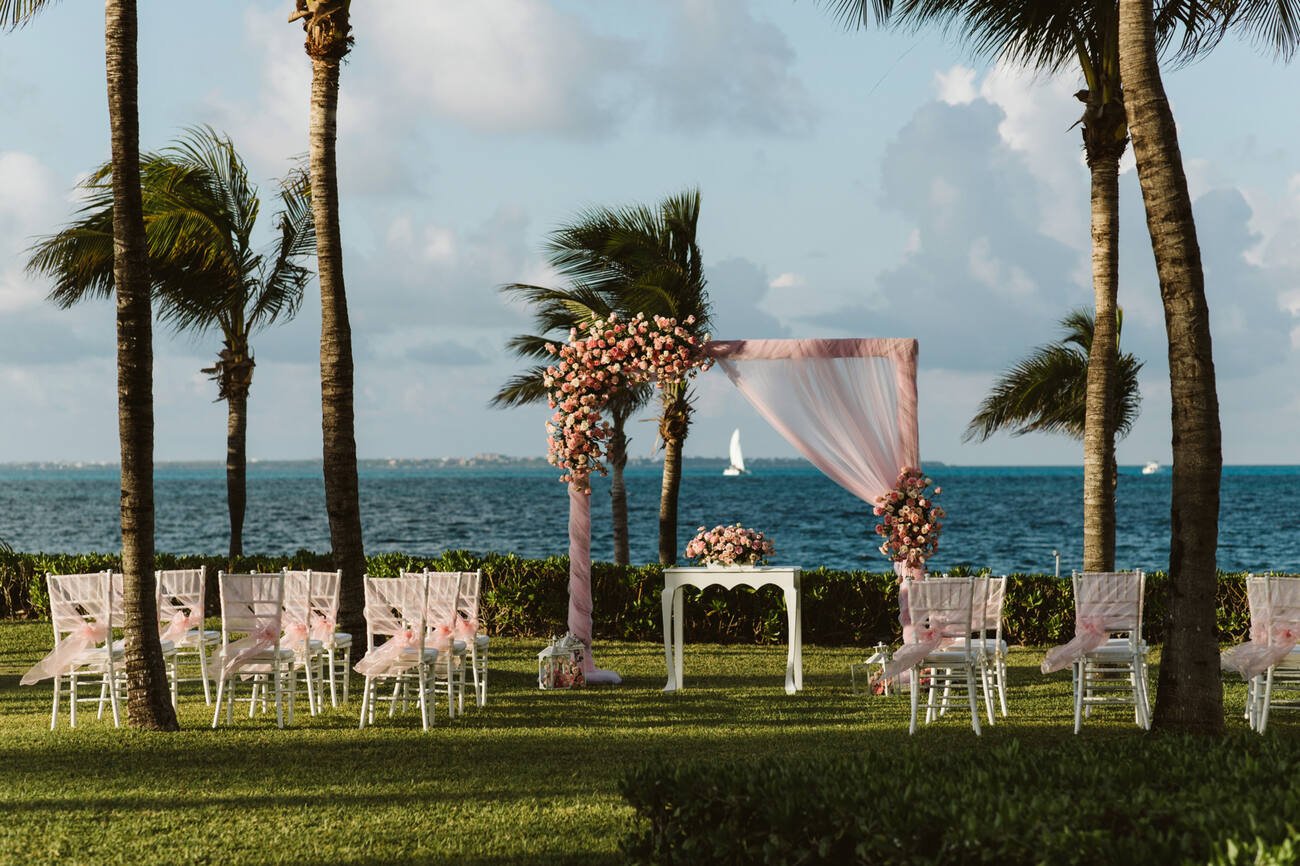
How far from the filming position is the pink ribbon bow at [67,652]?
872 centimetres

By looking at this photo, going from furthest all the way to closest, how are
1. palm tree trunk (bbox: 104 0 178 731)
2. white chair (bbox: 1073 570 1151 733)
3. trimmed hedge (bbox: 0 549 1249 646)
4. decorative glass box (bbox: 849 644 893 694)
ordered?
trimmed hedge (bbox: 0 549 1249 646)
decorative glass box (bbox: 849 644 893 694)
white chair (bbox: 1073 570 1151 733)
palm tree trunk (bbox: 104 0 178 731)

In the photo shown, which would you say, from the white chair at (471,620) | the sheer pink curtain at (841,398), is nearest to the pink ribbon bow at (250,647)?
the white chair at (471,620)

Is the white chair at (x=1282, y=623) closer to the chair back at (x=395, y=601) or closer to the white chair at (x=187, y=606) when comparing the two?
the chair back at (x=395, y=601)

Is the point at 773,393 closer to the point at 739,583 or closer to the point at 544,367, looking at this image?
the point at 739,583

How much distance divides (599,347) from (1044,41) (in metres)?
4.56

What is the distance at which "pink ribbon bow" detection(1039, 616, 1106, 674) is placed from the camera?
28.2ft

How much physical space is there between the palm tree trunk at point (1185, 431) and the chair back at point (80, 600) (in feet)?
23.2

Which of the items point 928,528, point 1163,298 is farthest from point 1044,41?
point 1163,298

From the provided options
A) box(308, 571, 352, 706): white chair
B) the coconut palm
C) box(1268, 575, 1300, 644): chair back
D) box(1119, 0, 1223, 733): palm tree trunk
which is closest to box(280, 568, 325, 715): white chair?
box(308, 571, 352, 706): white chair

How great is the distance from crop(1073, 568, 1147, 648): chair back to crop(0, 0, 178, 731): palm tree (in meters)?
6.20

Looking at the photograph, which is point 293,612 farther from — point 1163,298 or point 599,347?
point 1163,298

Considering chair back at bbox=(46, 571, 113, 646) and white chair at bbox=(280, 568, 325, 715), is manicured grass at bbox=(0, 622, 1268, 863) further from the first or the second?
chair back at bbox=(46, 571, 113, 646)

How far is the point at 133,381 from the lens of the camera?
26.9 ft

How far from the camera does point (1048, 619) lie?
13.1m
